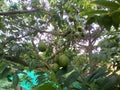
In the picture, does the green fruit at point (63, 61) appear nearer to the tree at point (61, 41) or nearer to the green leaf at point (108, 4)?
the tree at point (61, 41)

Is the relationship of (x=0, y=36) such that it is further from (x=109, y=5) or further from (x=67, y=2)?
(x=109, y=5)

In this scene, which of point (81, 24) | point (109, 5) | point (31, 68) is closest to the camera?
point (109, 5)

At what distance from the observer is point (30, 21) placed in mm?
3039

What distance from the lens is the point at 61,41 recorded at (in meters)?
2.28

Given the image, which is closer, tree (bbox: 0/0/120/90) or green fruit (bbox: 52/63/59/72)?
tree (bbox: 0/0/120/90)

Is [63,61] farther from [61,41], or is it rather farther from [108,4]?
[61,41]

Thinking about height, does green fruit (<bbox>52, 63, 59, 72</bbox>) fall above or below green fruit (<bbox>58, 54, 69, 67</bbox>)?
below

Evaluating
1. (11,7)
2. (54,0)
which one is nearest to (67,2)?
(54,0)

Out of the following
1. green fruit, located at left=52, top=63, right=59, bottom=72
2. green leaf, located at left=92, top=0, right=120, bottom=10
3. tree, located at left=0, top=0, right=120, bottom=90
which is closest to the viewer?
green leaf, located at left=92, top=0, right=120, bottom=10

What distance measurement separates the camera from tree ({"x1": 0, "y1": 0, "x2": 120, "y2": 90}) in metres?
1.22

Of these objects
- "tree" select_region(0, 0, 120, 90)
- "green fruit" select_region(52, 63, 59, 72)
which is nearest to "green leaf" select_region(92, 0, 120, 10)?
"tree" select_region(0, 0, 120, 90)

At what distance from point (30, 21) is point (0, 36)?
16.9 inches

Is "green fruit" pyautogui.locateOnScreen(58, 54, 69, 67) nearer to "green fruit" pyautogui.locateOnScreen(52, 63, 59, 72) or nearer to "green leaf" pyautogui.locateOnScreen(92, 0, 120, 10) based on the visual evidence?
"green fruit" pyautogui.locateOnScreen(52, 63, 59, 72)

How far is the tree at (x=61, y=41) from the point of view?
122 centimetres
